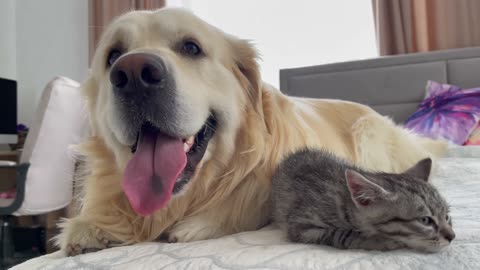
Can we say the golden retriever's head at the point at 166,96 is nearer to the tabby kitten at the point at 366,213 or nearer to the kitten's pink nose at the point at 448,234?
the tabby kitten at the point at 366,213

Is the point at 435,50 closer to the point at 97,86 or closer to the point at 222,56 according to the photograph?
the point at 222,56

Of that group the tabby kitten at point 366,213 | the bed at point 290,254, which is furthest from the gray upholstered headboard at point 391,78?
the tabby kitten at point 366,213

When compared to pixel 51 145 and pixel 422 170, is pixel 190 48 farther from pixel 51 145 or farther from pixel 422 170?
pixel 51 145

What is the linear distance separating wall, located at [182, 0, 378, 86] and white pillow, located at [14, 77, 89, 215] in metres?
1.78

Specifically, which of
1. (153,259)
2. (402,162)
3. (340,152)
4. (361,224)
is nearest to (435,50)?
(402,162)

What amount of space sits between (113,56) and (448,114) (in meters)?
2.36

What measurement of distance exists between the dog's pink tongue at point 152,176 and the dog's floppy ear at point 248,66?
0.39 m

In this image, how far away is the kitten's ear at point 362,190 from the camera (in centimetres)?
87

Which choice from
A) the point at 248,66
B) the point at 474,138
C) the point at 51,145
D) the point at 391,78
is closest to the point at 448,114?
the point at 474,138

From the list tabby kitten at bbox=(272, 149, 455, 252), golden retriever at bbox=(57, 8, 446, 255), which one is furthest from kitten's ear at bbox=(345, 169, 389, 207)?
golden retriever at bbox=(57, 8, 446, 255)

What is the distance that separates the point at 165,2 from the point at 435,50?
2900 millimetres

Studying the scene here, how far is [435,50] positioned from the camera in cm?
342

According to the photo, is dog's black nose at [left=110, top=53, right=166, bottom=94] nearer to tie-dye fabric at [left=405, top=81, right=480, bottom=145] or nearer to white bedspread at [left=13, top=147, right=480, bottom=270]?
white bedspread at [left=13, top=147, right=480, bottom=270]

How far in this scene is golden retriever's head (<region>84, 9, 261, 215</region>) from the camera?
102cm
